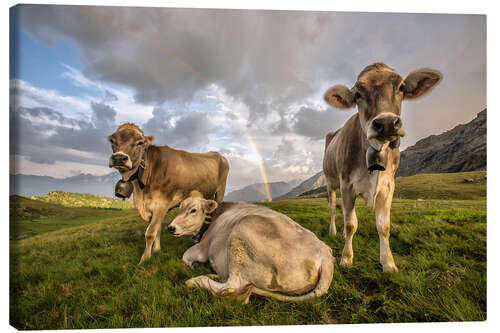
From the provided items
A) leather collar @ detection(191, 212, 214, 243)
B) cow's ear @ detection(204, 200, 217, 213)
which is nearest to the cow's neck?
leather collar @ detection(191, 212, 214, 243)

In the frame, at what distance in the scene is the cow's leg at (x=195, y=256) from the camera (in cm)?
330

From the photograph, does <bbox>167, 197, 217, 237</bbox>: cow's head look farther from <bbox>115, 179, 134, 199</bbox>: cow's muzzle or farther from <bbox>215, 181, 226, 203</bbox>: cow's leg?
<bbox>215, 181, 226, 203</bbox>: cow's leg

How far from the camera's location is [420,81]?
2.83 m

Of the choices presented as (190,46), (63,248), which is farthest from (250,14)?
(63,248)

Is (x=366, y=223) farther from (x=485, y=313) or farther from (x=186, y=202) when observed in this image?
(x=186, y=202)

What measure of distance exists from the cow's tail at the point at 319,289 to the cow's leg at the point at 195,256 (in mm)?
1199

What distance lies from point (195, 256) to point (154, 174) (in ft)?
5.70

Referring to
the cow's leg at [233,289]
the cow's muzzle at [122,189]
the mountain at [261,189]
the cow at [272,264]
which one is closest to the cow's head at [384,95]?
the cow at [272,264]

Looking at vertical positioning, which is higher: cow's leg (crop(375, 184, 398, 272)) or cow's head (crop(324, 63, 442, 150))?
cow's head (crop(324, 63, 442, 150))

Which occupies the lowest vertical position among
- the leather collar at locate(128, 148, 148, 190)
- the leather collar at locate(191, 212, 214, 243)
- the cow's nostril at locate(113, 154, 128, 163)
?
the leather collar at locate(191, 212, 214, 243)

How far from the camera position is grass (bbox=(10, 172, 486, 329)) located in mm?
2115

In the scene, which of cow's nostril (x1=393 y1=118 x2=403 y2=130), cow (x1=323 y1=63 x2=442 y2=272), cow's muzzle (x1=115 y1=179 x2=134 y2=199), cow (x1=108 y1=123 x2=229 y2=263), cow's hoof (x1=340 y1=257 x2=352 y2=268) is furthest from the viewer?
cow's muzzle (x1=115 y1=179 x2=134 y2=199)

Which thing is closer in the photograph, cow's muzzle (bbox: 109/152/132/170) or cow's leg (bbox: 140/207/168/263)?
cow's muzzle (bbox: 109/152/132/170)

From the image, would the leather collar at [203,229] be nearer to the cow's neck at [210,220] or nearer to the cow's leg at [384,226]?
the cow's neck at [210,220]
